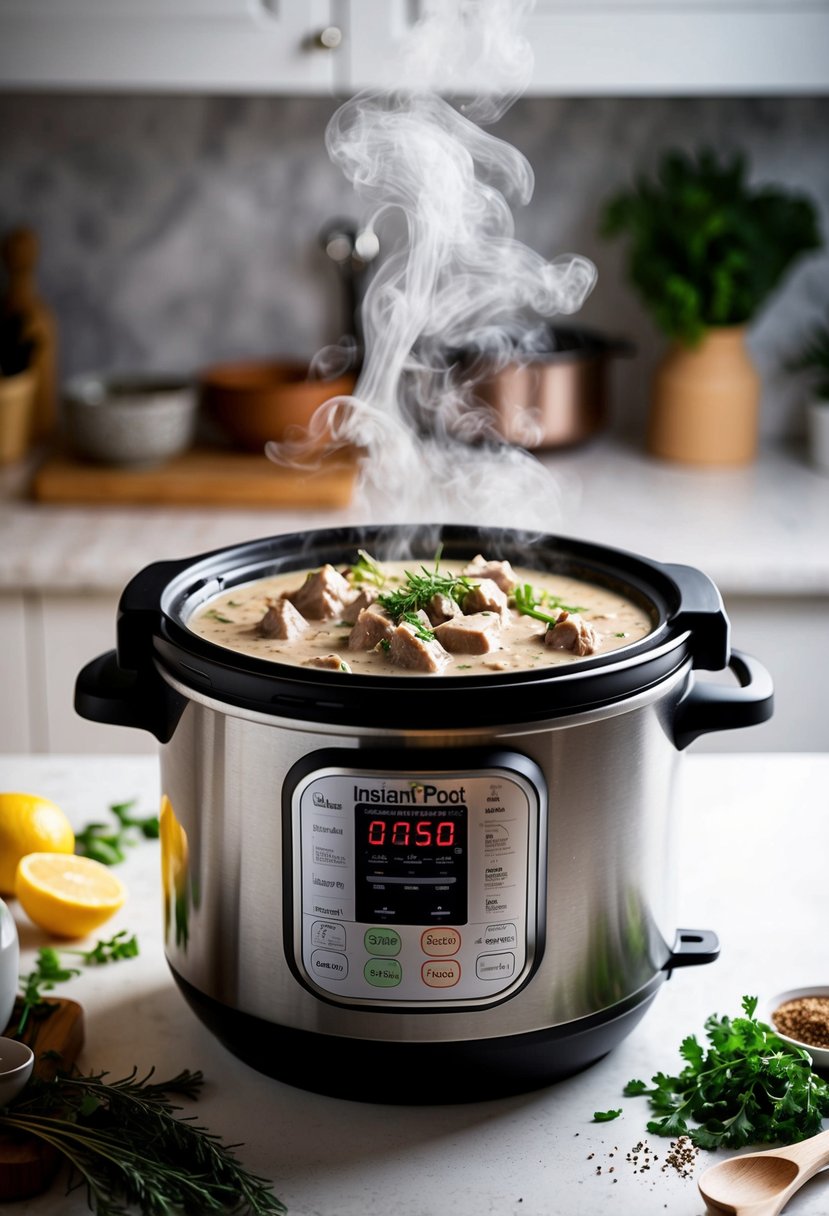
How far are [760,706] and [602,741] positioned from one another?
165 mm

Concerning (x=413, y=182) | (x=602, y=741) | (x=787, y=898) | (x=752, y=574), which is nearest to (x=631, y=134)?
(x=752, y=574)

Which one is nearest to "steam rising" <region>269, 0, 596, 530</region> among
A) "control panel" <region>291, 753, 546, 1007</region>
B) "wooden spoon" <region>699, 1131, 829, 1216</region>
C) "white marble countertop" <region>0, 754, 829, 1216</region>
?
"white marble countertop" <region>0, 754, 829, 1216</region>

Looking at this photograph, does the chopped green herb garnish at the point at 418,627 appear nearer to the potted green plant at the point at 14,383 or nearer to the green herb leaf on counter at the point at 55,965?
the green herb leaf on counter at the point at 55,965

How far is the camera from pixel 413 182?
158 cm

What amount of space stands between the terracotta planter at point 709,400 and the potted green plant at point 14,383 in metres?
1.25

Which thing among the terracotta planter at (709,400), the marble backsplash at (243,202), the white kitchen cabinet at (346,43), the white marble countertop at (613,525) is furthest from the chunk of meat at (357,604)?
the marble backsplash at (243,202)

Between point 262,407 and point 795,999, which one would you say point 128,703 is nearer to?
point 795,999

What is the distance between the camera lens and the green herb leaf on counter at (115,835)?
52.2 inches

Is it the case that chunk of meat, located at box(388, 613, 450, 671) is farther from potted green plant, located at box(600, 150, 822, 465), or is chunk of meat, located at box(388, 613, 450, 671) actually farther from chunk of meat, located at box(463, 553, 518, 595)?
potted green plant, located at box(600, 150, 822, 465)

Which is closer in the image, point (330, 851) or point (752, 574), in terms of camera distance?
point (330, 851)

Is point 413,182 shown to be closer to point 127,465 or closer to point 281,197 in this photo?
point 127,465

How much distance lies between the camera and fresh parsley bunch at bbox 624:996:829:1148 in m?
0.94

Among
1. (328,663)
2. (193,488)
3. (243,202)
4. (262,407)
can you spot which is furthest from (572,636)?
(243,202)

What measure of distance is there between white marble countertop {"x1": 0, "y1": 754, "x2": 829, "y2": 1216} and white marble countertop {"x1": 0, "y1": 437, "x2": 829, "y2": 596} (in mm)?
849
